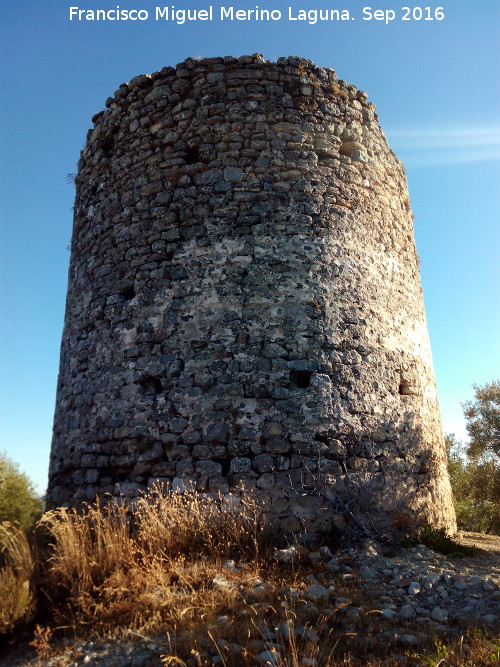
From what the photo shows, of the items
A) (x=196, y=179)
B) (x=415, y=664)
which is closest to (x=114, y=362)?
(x=196, y=179)

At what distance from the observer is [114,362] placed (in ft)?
22.4

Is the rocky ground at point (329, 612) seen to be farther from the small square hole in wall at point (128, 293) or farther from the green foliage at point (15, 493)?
the green foliage at point (15, 493)

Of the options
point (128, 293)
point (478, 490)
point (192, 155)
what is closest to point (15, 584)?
point (128, 293)

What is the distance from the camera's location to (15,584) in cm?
440

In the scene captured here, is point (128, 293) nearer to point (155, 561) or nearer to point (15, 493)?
point (155, 561)

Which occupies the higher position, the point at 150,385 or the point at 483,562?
the point at 150,385

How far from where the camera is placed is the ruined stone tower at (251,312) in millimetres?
6105

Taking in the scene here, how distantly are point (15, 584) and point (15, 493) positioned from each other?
11.8 meters

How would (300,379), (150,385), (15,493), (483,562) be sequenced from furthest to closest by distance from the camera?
(15,493) < (150,385) < (300,379) < (483,562)

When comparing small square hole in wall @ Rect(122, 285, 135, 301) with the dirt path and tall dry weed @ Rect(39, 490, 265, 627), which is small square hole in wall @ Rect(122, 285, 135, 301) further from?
the dirt path

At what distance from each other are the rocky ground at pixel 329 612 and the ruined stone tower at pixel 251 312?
2.55 feet

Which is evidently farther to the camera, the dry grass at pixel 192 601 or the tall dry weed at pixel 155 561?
the tall dry weed at pixel 155 561

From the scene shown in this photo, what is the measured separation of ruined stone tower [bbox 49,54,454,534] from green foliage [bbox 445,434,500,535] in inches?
242

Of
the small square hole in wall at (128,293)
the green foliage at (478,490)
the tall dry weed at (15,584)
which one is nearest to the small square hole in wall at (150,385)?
the small square hole in wall at (128,293)
